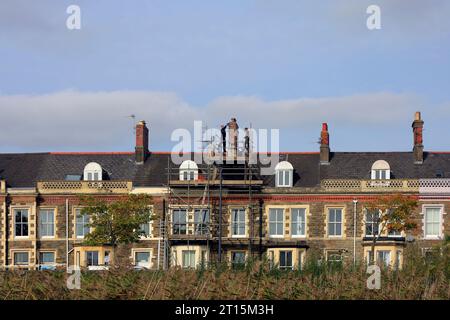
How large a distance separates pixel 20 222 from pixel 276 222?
15933 mm

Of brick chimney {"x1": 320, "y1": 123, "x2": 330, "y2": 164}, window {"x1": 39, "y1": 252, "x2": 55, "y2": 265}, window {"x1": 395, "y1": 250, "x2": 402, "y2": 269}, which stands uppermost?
brick chimney {"x1": 320, "y1": 123, "x2": 330, "y2": 164}

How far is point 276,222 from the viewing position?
55750 mm

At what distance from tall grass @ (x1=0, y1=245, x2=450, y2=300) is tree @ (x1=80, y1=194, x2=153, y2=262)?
27.3 meters

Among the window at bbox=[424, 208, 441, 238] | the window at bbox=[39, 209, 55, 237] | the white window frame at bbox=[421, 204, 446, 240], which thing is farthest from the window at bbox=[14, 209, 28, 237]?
the window at bbox=[424, 208, 441, 238]

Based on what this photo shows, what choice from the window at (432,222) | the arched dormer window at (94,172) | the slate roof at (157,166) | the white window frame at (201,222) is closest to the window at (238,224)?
the white window frame at (201,222)

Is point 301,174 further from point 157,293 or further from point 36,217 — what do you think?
point 157,293

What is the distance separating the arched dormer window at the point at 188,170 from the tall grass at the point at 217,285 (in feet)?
105

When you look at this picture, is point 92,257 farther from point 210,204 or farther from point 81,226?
point 210,204

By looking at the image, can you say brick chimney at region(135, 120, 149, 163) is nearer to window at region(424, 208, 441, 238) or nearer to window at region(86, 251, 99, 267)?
window at region(86, 251, 99, 267)

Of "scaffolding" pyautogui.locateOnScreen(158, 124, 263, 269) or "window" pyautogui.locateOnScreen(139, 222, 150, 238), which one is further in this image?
"window" pyautogui.locateOnScreen(139, 222, 150, 238)

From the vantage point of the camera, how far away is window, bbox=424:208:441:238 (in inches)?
2148

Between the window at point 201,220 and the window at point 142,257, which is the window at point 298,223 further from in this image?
the window at point 142,257
